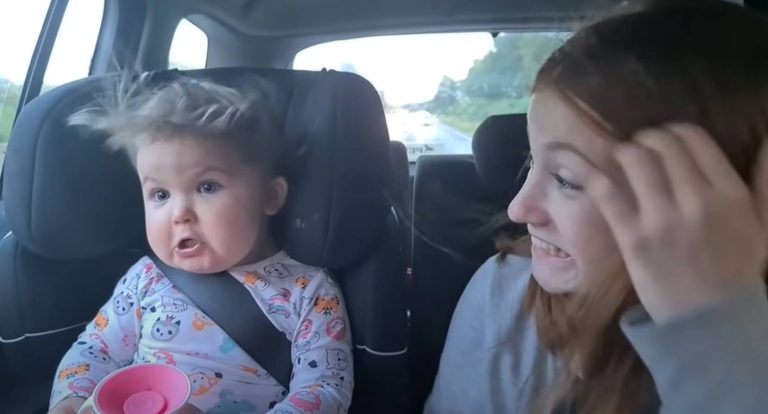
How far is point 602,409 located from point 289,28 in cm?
157

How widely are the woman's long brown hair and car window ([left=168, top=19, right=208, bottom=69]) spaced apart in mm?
1266

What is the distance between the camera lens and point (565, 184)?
76 cm

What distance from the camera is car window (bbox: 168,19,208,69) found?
6.11ft

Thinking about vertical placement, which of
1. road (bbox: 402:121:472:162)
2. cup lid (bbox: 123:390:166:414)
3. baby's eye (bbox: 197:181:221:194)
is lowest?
road (bbox: 402:121:472:162)

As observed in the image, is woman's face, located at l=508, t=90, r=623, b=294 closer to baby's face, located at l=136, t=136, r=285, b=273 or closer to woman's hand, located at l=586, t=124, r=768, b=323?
woman's hand, located at l=586, t=124, r=768, b=323

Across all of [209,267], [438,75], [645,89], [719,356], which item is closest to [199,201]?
[209,267]

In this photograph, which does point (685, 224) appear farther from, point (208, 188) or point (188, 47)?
point (188, 47)

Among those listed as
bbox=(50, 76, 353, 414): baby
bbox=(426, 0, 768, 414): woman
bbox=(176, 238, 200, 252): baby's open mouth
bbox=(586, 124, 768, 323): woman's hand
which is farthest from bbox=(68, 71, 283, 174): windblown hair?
bbox=(586, 124, 768, 323): woman's hand

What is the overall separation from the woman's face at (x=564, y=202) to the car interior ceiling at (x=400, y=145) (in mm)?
576

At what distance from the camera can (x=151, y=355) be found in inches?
50.7

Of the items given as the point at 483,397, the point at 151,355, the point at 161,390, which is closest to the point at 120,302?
the point at 151,355

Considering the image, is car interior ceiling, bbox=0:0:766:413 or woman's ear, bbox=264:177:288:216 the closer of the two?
woman's ear, bbox=264:177:288:216

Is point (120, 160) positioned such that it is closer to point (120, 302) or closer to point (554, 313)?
point (120, 302)

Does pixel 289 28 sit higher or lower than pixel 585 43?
lower
